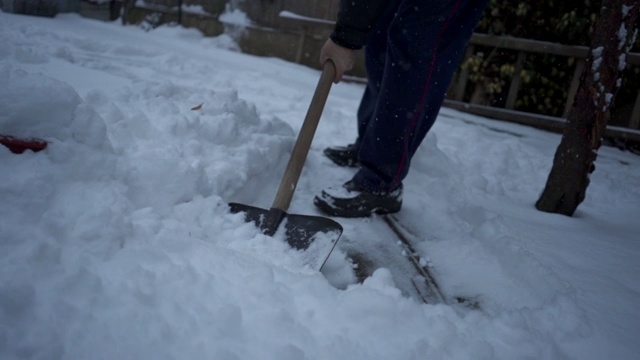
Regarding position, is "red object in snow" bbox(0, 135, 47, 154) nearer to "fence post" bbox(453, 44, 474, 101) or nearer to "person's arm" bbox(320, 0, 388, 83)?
"person's arm" bbox(320, 0, 388, 83)

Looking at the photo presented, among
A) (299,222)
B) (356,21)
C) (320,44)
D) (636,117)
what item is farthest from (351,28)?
(320,44)

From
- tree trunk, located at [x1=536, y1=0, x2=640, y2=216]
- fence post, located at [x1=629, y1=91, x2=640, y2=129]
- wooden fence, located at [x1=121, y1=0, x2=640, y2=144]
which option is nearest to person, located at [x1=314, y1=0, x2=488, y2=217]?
tree trunk, located at [x1=536, y1=0, x2=640, y2=216]

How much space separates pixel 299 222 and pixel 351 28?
30.6 inches

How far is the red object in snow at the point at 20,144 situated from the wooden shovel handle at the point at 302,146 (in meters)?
0.68

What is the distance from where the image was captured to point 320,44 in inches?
215

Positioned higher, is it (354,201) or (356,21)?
(356,21)

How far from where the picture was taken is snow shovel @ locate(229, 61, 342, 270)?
50.1 inches

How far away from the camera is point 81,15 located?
6.83 metres

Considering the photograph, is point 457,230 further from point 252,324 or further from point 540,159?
point 540,159

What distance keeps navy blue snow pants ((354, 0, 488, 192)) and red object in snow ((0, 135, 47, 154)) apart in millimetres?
1133

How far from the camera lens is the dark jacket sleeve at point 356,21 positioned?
5.32 feet

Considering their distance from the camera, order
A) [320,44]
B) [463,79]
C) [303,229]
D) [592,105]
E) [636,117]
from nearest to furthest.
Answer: [303,229] < [592,105] < [636,117] < [463,79] < [320,44]

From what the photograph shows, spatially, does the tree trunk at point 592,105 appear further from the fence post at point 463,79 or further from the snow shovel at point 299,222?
the fence post at point 463,79

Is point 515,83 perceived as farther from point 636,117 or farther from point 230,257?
point 230,257
